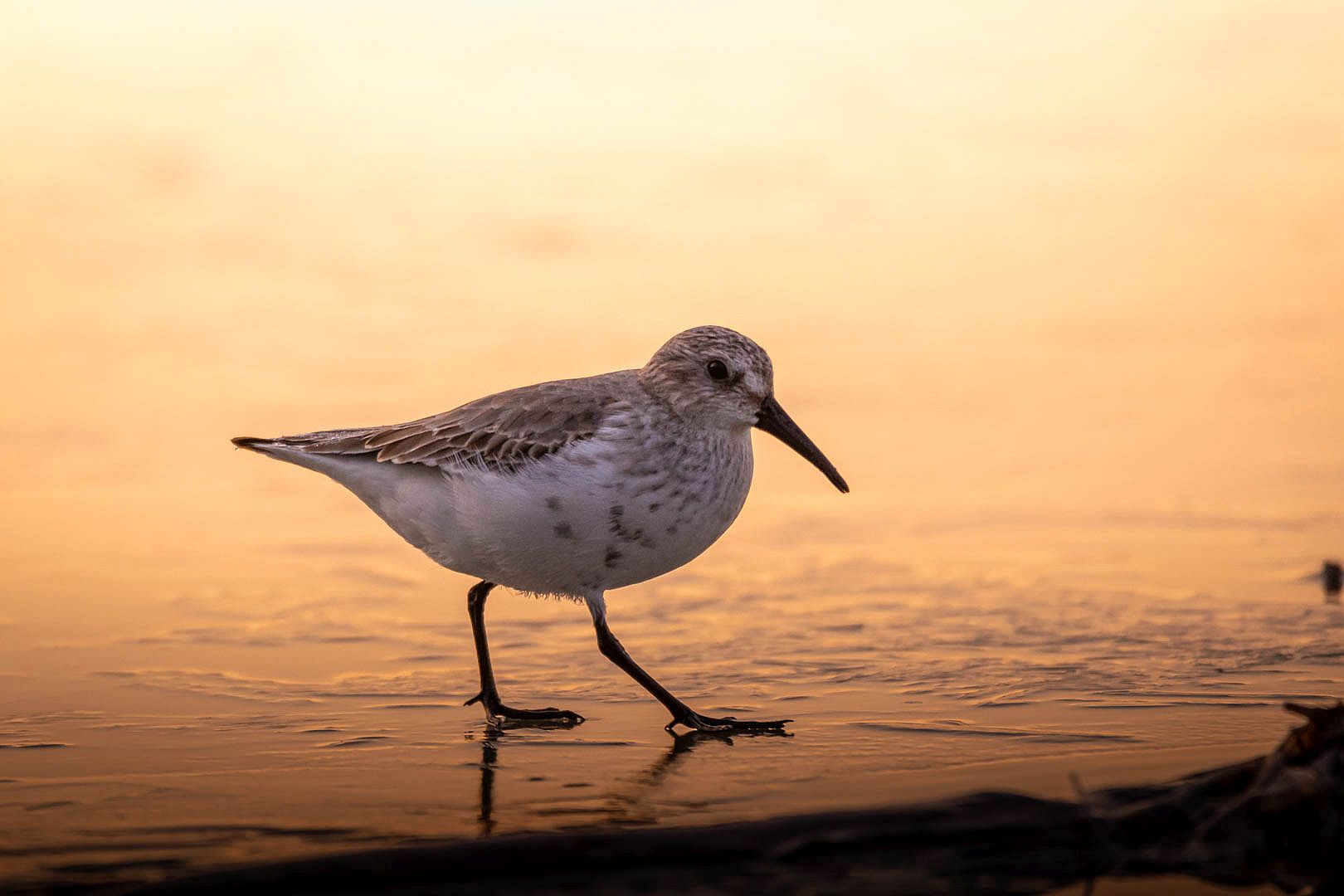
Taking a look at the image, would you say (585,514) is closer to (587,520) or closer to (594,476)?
(587,520)

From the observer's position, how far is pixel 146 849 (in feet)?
13.7

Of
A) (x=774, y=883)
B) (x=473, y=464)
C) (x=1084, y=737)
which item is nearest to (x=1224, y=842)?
(x=774, y=883)

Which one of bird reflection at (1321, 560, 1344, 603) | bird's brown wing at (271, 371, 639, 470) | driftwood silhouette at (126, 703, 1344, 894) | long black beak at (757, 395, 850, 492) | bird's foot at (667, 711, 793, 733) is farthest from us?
bird reflection at (1321, 560, 1344, 603)

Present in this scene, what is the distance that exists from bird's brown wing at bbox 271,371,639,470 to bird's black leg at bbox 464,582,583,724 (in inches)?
31.9

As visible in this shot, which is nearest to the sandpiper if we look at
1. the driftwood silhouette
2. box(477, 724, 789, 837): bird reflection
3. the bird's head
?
the bird's head

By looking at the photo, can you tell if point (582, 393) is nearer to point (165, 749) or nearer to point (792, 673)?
point (792, 673)

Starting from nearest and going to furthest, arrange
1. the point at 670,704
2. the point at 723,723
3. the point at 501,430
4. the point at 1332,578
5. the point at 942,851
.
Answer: the point at 942,851 < the point at 723,723 < the point at 670,704 < the point at 501,430 < the point at 1332,578

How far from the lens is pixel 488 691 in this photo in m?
6.68

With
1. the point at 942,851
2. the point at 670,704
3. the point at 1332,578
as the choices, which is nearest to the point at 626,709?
the point at 670,704

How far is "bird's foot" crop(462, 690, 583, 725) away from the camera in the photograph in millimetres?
6332

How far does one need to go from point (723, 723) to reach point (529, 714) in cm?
89

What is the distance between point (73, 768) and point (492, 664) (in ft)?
8.99

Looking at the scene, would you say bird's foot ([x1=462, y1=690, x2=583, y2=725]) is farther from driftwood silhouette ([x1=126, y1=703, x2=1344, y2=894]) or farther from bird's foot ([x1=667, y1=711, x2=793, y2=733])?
driftwood silhouette ([x1=126, y1=703, x2=1344, y2=894])

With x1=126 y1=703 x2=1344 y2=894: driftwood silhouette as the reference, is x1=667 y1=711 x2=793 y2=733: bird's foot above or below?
above
